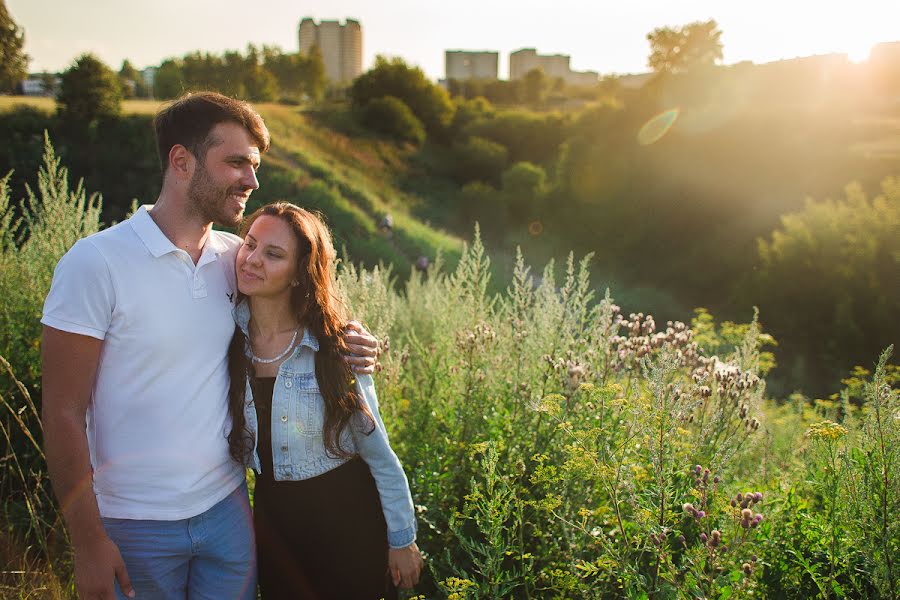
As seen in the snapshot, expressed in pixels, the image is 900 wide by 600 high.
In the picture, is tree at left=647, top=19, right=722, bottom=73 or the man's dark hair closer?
the man's dark hair

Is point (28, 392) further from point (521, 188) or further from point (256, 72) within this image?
point (256, 72)

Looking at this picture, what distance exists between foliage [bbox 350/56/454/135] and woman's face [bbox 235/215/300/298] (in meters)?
48.0

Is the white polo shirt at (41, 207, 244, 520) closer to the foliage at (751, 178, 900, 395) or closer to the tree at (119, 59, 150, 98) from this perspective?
the foliage at (751, 178, 900, 395)

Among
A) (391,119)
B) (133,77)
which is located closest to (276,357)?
(391,119)

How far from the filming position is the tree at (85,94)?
26609mm

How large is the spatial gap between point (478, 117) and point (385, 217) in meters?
31.4

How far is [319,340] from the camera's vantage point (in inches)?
94.4

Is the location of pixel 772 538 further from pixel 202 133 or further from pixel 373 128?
pixel 373 128

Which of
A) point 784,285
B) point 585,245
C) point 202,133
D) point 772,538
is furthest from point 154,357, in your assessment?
point 585,245

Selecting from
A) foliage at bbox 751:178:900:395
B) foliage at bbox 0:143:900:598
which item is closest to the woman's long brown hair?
foliage at bbox 0:143:900:598

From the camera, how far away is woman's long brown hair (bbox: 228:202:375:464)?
2.29m

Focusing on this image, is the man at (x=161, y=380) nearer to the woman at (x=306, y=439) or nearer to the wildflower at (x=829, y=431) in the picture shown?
the woman at (x=306, y=439)

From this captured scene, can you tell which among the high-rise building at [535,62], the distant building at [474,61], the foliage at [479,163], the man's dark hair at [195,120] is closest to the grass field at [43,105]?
the foliage at [479,163]

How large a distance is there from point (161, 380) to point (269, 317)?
1.64 ft
